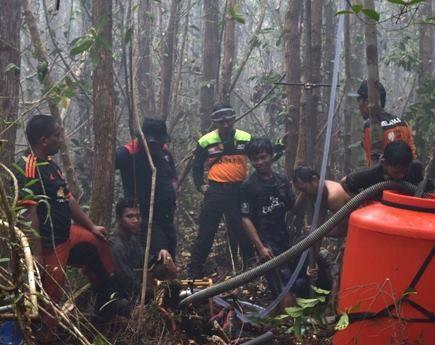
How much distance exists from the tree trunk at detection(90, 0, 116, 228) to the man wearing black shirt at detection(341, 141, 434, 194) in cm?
220

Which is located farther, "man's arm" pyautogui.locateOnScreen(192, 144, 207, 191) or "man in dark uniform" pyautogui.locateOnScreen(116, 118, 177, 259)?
"man's arm" pyautogui.locateOnScreen(192, 144, 207, 191)

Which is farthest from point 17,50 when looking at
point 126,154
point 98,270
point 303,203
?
point 303,203

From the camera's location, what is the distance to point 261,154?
5684 millimetres

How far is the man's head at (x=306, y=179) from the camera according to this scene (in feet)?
16.8

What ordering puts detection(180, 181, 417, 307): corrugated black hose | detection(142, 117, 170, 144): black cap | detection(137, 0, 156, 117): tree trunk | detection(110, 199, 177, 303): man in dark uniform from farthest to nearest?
detection(137, 0, 156, 117): tree trunk → detection(142, 117, 170, 144): black cap → detection(110, 199, 177, 303): man in dark uniform → detection(180, 181, 417, 307): corrugated black hose

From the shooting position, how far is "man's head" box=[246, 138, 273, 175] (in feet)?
18.6

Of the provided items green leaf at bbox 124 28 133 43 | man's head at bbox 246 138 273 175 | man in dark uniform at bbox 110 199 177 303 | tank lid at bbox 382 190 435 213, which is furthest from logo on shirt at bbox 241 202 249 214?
tank lid at bbox 382 190 435 213

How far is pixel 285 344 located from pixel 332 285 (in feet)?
2.75

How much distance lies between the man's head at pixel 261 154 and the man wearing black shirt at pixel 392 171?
59.7 inches

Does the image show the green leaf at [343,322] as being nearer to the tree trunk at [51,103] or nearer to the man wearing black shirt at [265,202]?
the man wearing black shirt at [265,202]

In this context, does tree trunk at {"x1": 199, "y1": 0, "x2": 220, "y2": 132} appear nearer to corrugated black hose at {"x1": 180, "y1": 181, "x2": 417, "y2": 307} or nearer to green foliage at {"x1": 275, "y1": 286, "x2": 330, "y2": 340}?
corrugated black hose at {"x1": 180, "y1": 181, "x2": 417, "y2": 307}

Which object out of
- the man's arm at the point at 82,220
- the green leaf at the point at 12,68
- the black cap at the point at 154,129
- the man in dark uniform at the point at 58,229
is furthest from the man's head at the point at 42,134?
the black cap at the point at 154,129

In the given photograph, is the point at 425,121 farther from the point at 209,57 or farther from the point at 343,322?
the point at 343,322

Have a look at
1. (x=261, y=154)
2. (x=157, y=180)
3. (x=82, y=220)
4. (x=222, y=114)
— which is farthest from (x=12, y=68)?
(x=222, y=114)
